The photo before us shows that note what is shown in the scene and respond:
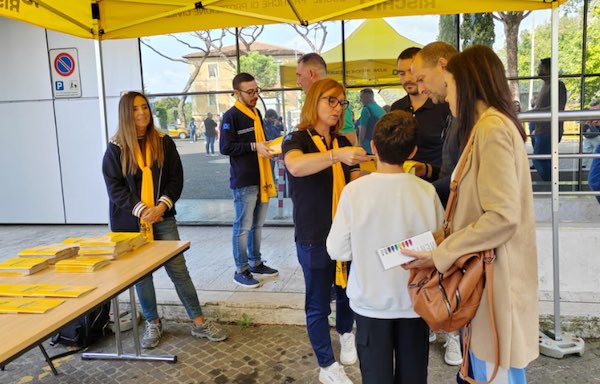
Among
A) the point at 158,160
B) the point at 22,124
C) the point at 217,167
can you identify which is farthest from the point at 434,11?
the point at 22,124

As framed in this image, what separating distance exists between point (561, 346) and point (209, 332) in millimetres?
2506

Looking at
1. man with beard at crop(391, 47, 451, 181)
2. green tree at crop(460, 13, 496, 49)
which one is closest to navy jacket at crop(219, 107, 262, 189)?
man with beard at crop(391, 47, 451, 181)

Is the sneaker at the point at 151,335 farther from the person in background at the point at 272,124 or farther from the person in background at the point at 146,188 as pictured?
the person in background at the point at 272,124

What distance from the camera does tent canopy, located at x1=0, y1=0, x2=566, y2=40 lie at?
11.7 ft

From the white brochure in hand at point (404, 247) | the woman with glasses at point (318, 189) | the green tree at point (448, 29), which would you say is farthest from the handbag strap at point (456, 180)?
the green tree at point (448, 29)

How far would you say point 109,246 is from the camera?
105 inches

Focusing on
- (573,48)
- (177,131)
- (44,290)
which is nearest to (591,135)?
(573,48)

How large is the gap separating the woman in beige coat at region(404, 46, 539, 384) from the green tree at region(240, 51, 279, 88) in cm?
544

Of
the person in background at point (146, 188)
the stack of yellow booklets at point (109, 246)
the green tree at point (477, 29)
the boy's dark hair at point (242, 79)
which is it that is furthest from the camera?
the green tree at point (477, 29)

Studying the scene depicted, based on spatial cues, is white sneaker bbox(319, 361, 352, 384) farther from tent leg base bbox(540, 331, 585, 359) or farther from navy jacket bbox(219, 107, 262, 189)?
navy jacket bbox(219, 107, 262, 189)

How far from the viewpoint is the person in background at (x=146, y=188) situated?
3.27m

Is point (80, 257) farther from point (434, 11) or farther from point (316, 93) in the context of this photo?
point (434, 11)

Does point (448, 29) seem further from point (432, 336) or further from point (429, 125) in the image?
point (432, 336)

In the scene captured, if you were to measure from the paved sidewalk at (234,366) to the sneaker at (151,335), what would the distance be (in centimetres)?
6
